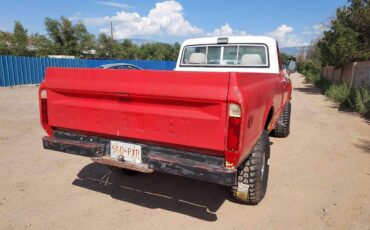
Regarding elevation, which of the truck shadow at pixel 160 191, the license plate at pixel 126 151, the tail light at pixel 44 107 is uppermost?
the tail light at pixel 44 107

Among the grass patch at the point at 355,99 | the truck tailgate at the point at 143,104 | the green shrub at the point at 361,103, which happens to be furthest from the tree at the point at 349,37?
the truck tailgate at the point at 143,104

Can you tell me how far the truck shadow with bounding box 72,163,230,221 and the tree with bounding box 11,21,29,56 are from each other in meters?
34.5

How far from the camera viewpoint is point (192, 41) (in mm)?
6309

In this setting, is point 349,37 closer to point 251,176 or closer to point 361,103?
point 361,103

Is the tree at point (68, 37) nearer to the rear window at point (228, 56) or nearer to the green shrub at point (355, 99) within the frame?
the green shrub at point (355, 99)

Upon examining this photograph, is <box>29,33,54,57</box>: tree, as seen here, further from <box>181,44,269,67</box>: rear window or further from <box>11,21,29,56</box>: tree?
<box>181,44,269,67</box>: rear window

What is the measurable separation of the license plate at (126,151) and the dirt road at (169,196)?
2.30ft

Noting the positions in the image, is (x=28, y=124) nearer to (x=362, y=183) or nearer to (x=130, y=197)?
(x=130, y=197)

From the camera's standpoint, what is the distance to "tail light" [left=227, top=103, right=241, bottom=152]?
2.75 metres

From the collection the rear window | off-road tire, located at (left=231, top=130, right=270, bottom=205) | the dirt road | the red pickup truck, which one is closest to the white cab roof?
the rear window

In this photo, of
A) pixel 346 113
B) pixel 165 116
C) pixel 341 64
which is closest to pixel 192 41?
pixel 165 116

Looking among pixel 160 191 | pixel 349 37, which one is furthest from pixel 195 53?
pixel 349 37

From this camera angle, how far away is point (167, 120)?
3043 mm

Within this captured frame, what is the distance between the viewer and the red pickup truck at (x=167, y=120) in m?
2.82
